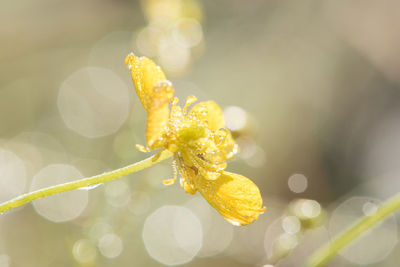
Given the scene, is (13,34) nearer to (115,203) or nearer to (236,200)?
(115,203)

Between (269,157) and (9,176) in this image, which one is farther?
(269,157)

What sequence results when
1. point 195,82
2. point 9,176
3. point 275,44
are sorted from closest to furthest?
1. point 9,176
2. point 195,82
3. point 275,44

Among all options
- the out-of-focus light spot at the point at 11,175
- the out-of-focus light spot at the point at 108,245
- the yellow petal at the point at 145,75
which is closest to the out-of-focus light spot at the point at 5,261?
the out-of-focus light spot at the point at 108,245

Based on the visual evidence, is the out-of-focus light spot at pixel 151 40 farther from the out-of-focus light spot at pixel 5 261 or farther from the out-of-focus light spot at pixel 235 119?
the out-of-focus light spot at pixel 5 261

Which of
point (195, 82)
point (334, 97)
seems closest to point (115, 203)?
point (195, 82)

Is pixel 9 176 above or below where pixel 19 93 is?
below

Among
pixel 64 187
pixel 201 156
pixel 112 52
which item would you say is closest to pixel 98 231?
pixel 201 156

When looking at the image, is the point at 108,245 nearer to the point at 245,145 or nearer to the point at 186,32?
the point at 245,145
